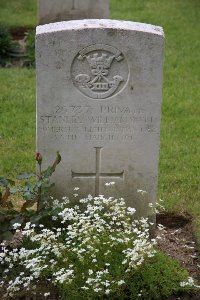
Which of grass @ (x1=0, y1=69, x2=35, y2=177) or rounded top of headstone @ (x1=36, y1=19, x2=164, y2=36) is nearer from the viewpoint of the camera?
rounded top of headstone @ (x1=36, y1=19, x2=164, y2=36)

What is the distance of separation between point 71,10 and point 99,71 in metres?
5.04

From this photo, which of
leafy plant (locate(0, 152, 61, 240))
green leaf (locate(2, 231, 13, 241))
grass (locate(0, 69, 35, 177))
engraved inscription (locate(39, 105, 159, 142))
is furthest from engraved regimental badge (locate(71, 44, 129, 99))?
grass (locate(0, 69, 35, 177))

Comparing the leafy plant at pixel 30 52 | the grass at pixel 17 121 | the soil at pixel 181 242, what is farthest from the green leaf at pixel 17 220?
the leafy plant at pixel 30 52

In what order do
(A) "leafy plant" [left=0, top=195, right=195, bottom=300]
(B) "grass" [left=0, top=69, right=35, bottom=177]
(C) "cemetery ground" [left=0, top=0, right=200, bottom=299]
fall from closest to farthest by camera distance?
(A) "leafy plant" [left=0, top=195, right=195, bottom=300] → (C) "cemetery ground" [left=0, top=0, right=200, bottom=299] → (B) "grass" [left=0, top=69, right=35, bottom=177]

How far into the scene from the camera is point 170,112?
26.6 feet

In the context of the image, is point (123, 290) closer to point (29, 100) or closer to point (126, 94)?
point (126, 94)

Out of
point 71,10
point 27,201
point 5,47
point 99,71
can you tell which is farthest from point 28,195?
point 5,47

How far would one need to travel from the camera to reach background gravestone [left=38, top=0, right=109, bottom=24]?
968 cm

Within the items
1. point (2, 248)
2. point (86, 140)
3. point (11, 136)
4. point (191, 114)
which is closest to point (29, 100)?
point (11, 136)

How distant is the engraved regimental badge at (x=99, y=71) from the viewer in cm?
498

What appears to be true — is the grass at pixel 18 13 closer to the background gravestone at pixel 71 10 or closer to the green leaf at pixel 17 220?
the background gravestone at pixel 71 10

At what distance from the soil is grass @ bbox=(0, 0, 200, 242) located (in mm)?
90

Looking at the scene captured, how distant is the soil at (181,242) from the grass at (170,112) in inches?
3.5

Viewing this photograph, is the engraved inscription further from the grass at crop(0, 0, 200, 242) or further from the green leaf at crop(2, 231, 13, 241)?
the grass at crop(0, 0, 200, 242)
